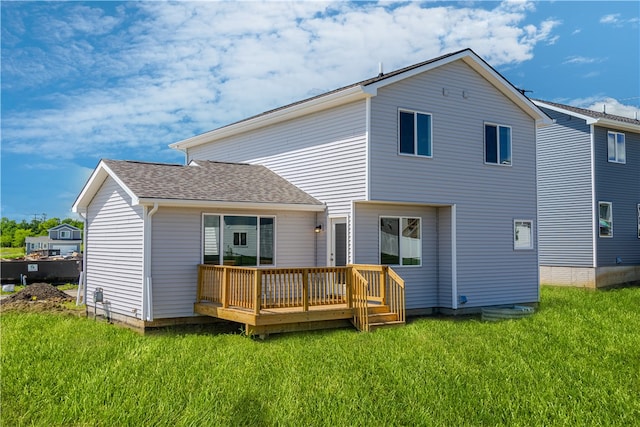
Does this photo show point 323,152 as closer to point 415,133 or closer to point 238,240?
point 415,133

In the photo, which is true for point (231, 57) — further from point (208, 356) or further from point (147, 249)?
point (208, 356)

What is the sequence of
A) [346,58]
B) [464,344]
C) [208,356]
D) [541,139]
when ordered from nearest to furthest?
1. [208,356]
2. [464,344]
3. [346,58]
4. [541,139]

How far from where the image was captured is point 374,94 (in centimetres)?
1328

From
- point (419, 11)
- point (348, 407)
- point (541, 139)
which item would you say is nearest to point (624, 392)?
point (348, 407)

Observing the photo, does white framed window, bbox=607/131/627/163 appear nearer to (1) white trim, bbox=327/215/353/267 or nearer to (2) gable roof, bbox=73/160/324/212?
(1) white trim, bbox=327/215/353/267

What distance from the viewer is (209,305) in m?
12.3

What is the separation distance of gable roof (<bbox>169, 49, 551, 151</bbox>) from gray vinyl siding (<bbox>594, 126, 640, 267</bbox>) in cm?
606

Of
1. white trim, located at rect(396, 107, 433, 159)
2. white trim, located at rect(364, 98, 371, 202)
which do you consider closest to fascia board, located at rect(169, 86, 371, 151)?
white trim, located at rect(364, 98, 371, 202)

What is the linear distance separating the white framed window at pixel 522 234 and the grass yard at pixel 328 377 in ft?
13.9

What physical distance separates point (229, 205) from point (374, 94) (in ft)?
14.2

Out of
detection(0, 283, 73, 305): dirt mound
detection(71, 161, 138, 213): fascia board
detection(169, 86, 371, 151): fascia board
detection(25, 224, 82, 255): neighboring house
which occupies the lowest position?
detection(0, 283, 73, 305): dirt mound

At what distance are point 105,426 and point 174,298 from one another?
607 centimetres

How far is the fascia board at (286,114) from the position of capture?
1352cm

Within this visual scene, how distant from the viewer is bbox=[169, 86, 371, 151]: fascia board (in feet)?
44.3
